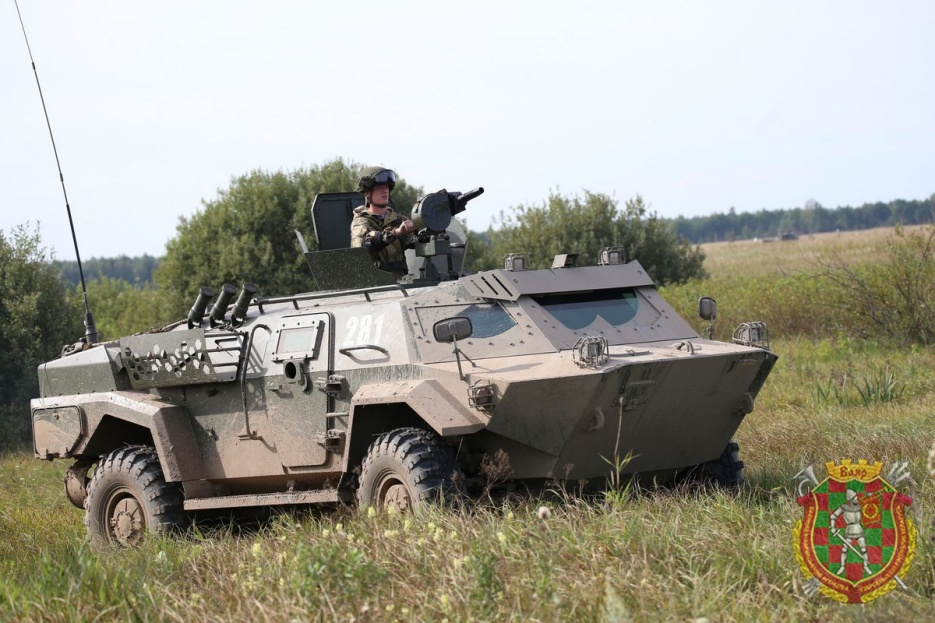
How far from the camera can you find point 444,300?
27.7ft

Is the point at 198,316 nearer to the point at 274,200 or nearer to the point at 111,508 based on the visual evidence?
the point at 111,508

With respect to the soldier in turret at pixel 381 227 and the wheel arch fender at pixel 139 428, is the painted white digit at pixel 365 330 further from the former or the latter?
the wheel arch fender at pixel 139 428

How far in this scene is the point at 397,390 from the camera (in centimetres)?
778

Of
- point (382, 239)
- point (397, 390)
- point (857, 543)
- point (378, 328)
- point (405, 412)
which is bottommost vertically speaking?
point (857, 543)

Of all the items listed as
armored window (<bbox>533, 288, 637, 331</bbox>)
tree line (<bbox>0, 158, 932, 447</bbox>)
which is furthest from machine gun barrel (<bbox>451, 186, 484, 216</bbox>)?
tree line (<bbox>0, 158, 932, 447</bbox>)

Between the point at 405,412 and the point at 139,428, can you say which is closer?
the point at 405,412

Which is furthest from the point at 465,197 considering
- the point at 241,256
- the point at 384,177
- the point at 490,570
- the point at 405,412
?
the point at 241,256

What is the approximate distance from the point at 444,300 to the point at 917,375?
25.9ft

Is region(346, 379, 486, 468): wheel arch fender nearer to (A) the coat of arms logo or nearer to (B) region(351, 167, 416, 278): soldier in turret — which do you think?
(B) region(351, 167, 416, 278): soldier in turret

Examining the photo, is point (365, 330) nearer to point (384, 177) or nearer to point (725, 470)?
point (384, 177)

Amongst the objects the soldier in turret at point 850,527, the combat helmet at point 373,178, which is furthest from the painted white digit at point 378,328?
the soldier in turret at point 850,527

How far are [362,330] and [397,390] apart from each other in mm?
792

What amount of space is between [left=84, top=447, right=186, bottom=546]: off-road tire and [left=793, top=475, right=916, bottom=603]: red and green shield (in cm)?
486

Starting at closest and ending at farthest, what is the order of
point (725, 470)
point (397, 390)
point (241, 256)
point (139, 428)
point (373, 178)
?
1. point (397, 390)
2. point (725, 470)
3. point (373, 178)
4. point (139, 428)
5. point (241, 256)
